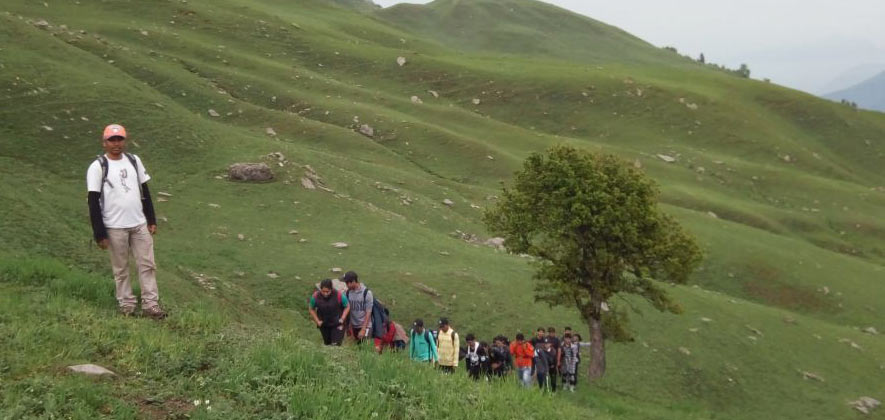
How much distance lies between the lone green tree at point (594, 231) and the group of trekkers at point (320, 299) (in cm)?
596

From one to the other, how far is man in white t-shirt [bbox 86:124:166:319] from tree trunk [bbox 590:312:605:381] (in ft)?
73.0

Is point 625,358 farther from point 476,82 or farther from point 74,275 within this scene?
point 476,82

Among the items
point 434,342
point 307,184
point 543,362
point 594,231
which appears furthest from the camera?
point 307,184

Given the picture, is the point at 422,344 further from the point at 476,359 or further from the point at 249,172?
the point at 249,172

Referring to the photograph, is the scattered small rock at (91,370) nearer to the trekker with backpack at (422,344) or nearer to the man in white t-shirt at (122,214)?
the man in white t-shirt at (122,214)

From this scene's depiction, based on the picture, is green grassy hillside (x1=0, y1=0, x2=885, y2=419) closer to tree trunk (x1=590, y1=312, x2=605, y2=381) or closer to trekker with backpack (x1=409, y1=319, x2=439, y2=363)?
tree trunk (x1=590, y1=312, x2=605, y2=381)

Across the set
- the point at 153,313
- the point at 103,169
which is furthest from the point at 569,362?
the point at 103,169

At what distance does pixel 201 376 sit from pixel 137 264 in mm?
4610

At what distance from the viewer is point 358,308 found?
17.3 m

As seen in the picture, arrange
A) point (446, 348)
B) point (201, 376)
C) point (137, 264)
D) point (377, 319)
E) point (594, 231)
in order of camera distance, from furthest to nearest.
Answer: point (594, 231), point (446, 348), point (377, 319), point (137, 264), point (201, 376)

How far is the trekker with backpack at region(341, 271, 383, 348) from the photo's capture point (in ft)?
56.2

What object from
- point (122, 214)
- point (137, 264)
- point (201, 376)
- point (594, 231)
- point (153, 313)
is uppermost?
point (122, 214)

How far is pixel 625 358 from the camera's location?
118ft

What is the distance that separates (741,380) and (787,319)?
11838mm
